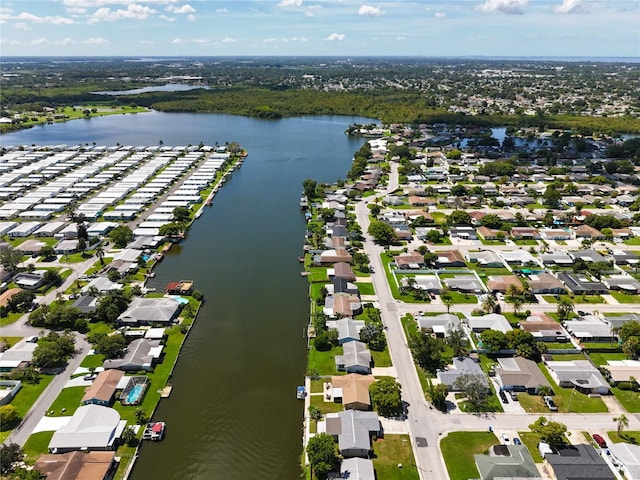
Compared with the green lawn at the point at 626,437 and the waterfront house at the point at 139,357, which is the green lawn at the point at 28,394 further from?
the green lawn at the point at 626,437

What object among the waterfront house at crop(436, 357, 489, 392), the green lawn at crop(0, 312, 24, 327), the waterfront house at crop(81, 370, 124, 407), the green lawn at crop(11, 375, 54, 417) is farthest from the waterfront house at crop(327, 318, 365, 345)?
A: the green lawn at crop(0, 312, 24, 327)

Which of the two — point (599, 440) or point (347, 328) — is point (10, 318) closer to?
point (347, 328)

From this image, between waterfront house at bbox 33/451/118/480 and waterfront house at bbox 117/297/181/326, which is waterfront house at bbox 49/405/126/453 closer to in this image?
waterfront house at bbox 33/451/118/480

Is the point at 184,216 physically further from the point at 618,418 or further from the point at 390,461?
the point at 618,418

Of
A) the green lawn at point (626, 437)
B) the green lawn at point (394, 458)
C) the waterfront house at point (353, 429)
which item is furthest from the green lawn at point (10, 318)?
the green lawn at point (626, 437)

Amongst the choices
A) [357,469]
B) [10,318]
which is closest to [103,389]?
[10,318]

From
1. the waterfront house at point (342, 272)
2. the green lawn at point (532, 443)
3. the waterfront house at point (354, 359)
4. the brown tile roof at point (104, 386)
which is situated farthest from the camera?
the waterfront house at point (342, 272)
